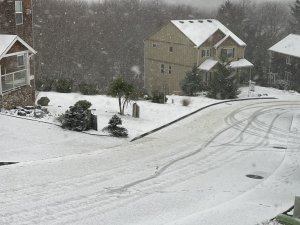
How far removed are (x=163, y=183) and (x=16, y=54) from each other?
13.3 meters

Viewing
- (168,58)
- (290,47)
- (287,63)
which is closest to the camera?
(168,58)

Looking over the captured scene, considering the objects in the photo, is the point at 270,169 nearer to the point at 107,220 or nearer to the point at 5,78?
the point at 107,220

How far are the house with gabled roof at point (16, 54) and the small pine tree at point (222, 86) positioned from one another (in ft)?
53.4

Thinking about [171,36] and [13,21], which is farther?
[171,36]

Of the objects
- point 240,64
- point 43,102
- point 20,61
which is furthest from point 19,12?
point 240,64

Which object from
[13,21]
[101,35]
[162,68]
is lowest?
[162,68]

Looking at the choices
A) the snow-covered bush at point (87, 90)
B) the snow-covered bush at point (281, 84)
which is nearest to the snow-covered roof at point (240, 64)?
the snow-covered bush at point (281, 84)

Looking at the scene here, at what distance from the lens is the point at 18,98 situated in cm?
2603

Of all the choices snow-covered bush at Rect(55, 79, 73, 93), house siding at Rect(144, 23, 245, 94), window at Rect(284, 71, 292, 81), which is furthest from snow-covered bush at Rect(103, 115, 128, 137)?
window at Rect(284, 71, 292, 81)

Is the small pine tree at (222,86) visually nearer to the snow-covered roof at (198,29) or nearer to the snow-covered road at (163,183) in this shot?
the snow-covered roof at (198,29)

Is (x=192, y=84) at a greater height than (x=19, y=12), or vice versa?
(x=19, y=12)

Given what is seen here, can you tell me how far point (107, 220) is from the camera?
1272 cm

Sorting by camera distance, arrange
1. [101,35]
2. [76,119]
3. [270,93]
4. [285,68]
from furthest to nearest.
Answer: [101,35]
[285,68]
[270,93]
[76,119]

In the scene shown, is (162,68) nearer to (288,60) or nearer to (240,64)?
(240,64)
